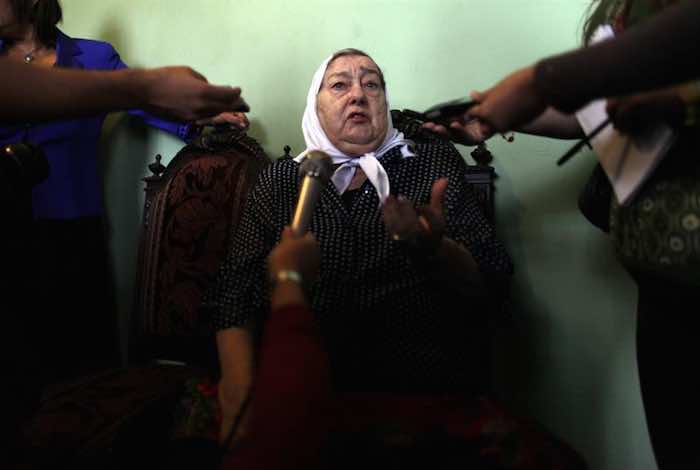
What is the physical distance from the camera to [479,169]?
1.35m

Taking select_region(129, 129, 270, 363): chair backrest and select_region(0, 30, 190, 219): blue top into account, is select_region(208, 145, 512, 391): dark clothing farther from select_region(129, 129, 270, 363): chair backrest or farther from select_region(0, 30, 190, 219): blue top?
select_region(0, 30, 190, 219): blue top

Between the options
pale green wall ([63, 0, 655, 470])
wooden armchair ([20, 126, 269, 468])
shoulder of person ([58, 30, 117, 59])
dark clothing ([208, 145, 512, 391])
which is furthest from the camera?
shoulder of person ([58, 30, 117, 59])

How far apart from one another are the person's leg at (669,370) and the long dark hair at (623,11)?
1.16ft

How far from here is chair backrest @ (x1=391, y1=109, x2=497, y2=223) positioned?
4.40ft

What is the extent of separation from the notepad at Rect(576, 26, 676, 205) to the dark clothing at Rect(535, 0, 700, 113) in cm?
12

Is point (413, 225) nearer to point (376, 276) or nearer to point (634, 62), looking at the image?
point (376, 276)

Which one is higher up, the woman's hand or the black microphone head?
the black microphone head

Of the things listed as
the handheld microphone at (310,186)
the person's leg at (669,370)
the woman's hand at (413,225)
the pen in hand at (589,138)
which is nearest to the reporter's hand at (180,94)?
the handheld microphone at (310,186)

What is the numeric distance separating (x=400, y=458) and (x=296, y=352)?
10.7 inches

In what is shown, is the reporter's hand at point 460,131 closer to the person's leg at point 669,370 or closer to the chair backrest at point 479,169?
the chair backrest at point 479,169

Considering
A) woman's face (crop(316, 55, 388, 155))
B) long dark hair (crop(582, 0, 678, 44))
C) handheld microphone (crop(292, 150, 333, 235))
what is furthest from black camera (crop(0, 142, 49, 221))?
long dark hair (crop(582, 0, 678, 44))

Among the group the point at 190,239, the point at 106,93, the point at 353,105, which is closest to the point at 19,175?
the point at 106,93

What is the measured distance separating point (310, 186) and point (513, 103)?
293 mm

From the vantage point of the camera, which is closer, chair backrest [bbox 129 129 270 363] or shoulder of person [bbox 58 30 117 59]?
chair backrest [bbox 129 129 270 363]
